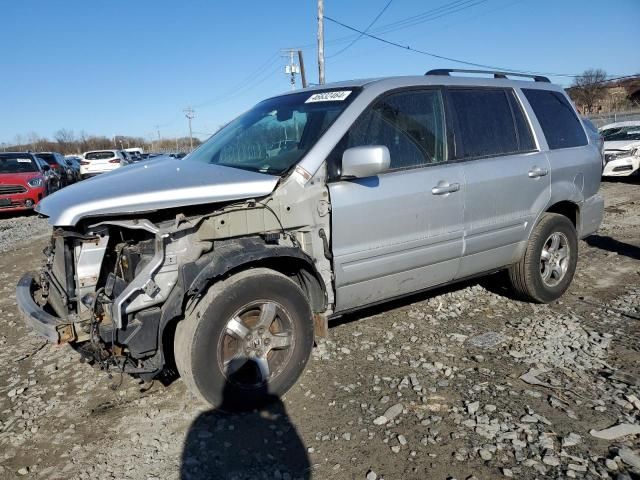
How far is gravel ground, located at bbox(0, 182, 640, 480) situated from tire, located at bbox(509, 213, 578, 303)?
0.72 ft

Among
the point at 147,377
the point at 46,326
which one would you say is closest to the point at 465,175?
the point at 147,377

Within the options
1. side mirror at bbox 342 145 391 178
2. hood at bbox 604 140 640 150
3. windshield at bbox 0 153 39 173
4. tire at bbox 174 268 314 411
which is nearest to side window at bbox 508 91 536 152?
side mirror at bbox 342 145 391 178

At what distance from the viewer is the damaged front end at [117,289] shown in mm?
2697

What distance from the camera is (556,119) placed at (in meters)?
4.63

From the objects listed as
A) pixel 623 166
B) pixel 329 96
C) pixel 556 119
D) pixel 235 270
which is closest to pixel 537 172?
pixel 556 119

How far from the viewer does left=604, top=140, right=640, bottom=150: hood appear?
1334cm

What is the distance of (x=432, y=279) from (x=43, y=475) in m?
2.80

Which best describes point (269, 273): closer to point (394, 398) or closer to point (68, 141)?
point (394, 398)

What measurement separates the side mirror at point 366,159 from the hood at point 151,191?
477mm

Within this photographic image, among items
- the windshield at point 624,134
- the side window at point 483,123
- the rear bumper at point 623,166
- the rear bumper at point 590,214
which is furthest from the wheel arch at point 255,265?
the windshield at point 624,134

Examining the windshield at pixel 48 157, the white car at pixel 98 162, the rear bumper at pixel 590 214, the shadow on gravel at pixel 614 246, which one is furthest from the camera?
the white car at pixel 98 162

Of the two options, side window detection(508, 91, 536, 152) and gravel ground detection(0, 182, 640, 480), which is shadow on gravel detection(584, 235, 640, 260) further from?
side window detection(508, 91, 536, 152)

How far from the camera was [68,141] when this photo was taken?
94062 mm

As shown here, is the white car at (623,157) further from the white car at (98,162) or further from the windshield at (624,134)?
the white car at (98,162)
